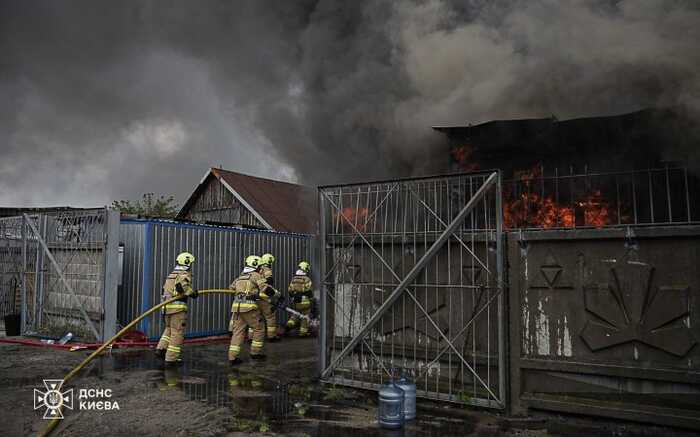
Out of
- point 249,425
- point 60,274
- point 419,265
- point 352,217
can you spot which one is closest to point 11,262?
point 60,274

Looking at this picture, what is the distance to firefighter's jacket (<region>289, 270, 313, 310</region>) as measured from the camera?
11.4 metres

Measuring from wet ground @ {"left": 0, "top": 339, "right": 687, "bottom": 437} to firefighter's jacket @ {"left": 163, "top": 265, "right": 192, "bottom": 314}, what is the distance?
0.95 metres

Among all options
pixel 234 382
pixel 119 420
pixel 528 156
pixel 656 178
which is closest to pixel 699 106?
pixel 656 178

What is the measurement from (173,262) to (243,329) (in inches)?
130

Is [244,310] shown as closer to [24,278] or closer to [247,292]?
[247,292]

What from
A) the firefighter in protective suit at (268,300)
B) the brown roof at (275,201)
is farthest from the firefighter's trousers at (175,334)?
the brown roof at (275,201)

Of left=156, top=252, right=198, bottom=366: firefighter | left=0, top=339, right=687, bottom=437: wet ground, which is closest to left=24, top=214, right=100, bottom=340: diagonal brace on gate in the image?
left=0, top=339, right=687, bottom=437: wet ground

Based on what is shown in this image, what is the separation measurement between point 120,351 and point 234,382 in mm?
3559

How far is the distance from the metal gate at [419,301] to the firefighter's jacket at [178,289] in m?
2.60

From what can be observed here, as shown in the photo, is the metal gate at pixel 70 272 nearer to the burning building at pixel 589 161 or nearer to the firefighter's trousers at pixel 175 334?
the firefighter's trousers at pixel 175 334

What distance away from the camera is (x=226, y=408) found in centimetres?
580

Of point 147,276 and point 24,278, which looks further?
point 24,278

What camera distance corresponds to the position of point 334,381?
679 cm

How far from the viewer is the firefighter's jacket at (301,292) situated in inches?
Answer: 450
